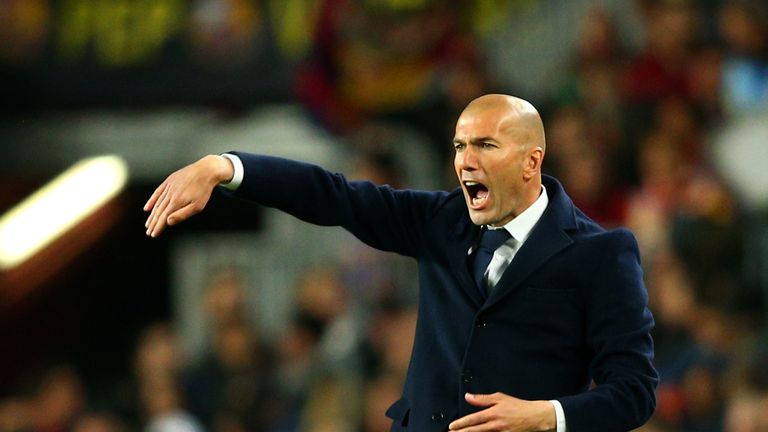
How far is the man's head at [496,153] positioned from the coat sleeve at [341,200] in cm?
23

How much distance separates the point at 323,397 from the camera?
25.9ft

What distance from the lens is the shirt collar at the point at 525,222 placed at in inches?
142

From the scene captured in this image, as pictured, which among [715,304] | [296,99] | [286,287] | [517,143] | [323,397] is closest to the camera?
[517,143]

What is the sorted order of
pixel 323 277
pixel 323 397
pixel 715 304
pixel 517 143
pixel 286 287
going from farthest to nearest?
pixel 286 287, pixel 323 277, pixel 323 397, pixel 715 304, pixel 517 143

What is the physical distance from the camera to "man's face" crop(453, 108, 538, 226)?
3.51m

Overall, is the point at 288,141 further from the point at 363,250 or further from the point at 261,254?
the point at 363,250

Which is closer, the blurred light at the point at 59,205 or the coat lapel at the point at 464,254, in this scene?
the coat lapel at the point at 464,254

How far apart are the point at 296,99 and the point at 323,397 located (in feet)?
9.28

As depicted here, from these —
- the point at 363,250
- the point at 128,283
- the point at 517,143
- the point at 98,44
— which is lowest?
the point at 128,283

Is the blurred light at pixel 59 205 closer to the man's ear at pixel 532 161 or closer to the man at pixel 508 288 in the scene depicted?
the man at pixel 508 288

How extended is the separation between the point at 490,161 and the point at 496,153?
2 centimetres

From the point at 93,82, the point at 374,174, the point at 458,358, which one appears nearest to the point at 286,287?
the point at 374,174

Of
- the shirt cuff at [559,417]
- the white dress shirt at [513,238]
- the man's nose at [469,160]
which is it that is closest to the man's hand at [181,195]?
the white dress shirt at [513,238]

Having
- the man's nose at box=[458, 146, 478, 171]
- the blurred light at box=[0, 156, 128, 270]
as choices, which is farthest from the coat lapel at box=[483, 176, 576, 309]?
the blurred light at box=[0, 156, 128, 270]
